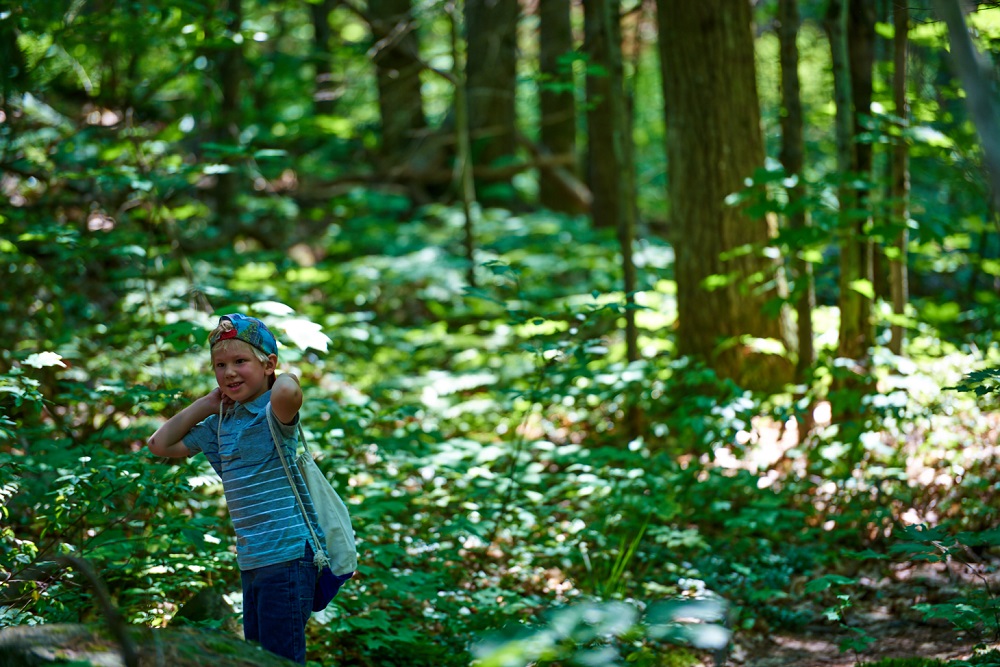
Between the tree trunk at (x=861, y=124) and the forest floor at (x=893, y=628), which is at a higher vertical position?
the tree trunk at (x=861, y=124)

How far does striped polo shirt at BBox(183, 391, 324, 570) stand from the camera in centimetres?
282

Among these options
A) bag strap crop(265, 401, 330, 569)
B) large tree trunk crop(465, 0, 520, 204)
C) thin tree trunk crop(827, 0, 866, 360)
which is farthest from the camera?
large tree trunk crop(465, 0, 520, 204)

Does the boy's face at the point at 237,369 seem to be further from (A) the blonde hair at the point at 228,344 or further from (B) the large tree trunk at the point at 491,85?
(B) the large tree trunk at the point at 491,85


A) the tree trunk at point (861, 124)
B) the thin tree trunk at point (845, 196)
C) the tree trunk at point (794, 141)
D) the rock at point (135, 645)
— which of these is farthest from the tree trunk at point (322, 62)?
the rock at point (135, 645)

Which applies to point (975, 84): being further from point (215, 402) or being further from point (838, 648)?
Answer: point (838, 648)

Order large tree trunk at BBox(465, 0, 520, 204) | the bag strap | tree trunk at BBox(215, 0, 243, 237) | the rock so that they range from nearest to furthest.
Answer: the rock, the bag strap, tree trunk at BBox(215, 0, 243, 237), large tree trunk at BBox(465, 0, 520, 204)

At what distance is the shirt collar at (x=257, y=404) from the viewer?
288 cm

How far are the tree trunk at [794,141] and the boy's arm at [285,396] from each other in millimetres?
4398

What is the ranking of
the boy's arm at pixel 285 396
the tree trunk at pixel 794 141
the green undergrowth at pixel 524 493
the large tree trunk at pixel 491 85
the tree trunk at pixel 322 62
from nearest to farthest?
the boy's arm at pixel 285 396 → the green undergrowth at pixel 524 493 → the tree trunk at pixel 794 141 → the large tree trunk at pixel 491 85 → the tree trunk at pixel 322 62

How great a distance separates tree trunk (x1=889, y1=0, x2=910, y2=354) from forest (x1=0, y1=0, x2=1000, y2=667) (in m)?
0.04

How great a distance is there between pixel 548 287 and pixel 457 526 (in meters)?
5.32

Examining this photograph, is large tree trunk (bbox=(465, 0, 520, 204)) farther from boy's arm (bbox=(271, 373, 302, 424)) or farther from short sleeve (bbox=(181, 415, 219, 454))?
boy's arm (bbox=(271, 373, 302, 424))

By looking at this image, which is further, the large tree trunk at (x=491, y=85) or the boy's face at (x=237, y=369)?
the large tree trunk at (x=491, y=85)

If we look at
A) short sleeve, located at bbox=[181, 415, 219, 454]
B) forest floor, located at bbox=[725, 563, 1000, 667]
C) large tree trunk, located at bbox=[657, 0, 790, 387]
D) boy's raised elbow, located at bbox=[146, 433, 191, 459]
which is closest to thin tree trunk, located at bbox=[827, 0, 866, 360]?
large tree trunk, located at bbox=[657, 0, 790, 387]
